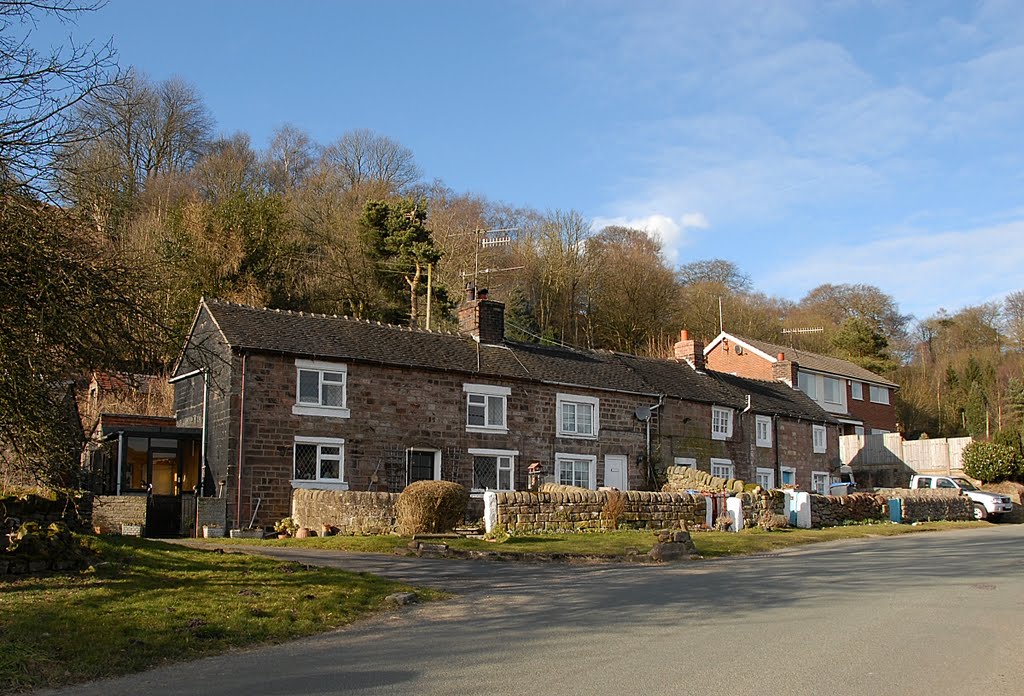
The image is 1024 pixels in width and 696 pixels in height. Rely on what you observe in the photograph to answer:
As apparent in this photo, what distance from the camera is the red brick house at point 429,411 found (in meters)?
27.5

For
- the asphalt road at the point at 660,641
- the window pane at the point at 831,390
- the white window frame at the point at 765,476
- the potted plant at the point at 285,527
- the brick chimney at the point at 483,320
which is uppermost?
the brick chimney at the point at 483,320

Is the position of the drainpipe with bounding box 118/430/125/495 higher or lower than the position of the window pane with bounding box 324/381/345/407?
lower

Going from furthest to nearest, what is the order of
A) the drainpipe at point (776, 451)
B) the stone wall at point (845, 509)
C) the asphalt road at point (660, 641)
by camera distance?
the drainpipe at point (776, 451) → the stone wall at point (845, 509) → the asphalt road at point (660, 641)

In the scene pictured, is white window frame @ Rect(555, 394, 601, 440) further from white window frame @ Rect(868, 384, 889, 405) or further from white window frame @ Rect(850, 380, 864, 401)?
white window frame @ Rect(868, 384, 889, 405)

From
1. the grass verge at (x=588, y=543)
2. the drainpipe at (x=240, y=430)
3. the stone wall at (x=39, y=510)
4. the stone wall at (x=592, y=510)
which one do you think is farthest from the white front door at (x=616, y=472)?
the stone wall at (x=39, y=510)

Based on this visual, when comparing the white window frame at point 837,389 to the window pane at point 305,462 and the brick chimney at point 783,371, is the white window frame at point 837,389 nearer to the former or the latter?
the brick chimney at point 783,371

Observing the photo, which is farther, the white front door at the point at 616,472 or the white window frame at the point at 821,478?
the white window frame at the point at 821,478

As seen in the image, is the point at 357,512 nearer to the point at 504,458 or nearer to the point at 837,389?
the point at 504,458

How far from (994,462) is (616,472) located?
20.6 meters

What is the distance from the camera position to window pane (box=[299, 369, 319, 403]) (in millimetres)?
28438

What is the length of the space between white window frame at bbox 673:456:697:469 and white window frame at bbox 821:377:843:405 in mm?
21890

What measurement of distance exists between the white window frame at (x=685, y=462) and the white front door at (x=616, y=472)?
2604 mm

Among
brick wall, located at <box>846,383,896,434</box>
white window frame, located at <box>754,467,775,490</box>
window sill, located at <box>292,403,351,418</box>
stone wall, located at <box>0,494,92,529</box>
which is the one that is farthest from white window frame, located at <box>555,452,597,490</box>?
brick wall, located at <box>846,383,896,434</box>

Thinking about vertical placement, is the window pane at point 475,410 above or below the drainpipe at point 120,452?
above
